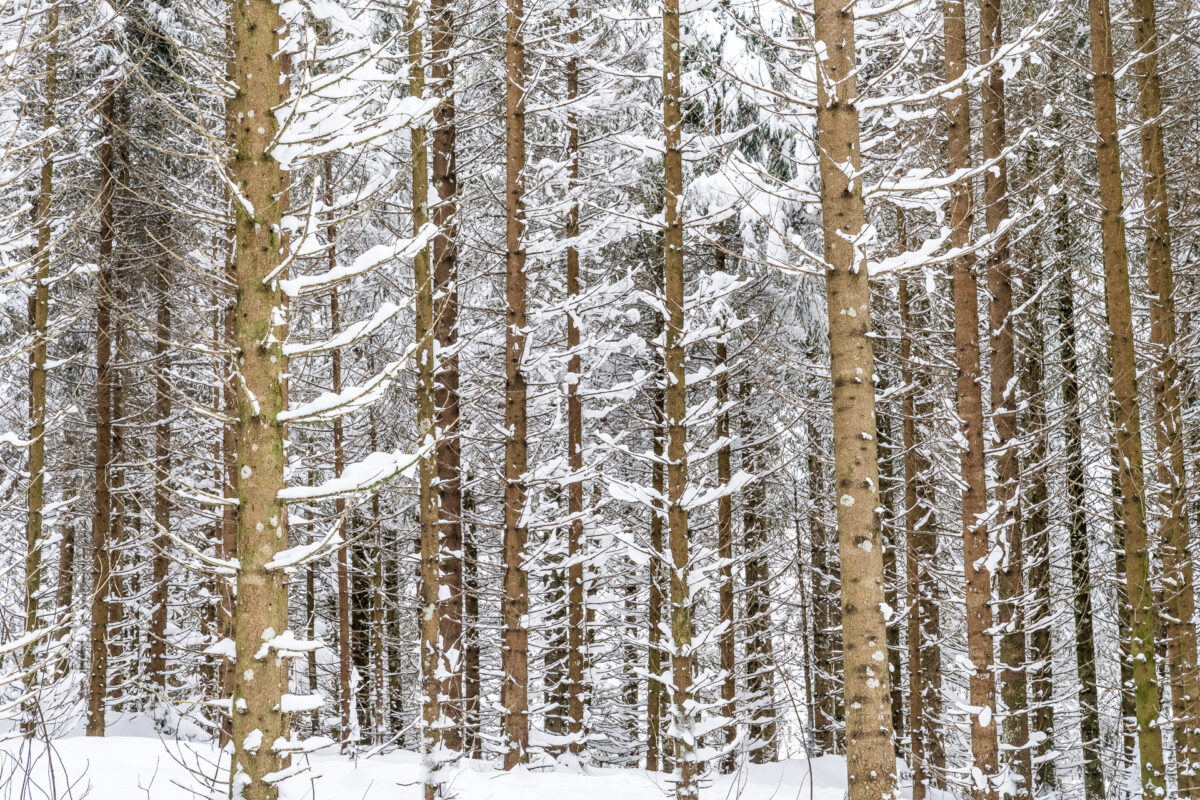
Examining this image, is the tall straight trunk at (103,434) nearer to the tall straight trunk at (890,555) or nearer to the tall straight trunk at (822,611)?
the tall straight trunk at (822,611)

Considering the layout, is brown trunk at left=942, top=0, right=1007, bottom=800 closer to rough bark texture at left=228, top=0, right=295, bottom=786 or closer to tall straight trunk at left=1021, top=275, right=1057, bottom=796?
tall straight trunk at left=1021, top=275, right=1057, bottom=796

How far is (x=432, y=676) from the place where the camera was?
24.1ft

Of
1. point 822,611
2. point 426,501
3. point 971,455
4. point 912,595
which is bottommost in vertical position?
point 822,611

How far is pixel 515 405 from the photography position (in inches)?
374

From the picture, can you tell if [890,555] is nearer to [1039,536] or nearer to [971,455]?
[1039,536]

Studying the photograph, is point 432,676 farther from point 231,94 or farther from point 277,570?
point 231,94

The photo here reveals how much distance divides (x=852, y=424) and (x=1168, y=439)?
5.26m

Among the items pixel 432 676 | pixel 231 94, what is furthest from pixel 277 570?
pixel 432 676

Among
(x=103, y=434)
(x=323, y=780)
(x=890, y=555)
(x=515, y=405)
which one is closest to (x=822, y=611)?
(x=890, y=555)

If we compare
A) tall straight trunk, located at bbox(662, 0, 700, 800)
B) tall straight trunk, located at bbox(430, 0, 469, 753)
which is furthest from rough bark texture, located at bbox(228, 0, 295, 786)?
tall straight trunk, located at bbox(430, 0, 469, 753)

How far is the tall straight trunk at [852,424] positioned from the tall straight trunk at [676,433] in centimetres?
278

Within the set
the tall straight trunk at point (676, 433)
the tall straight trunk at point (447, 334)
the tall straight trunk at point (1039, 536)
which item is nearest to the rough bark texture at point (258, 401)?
the tall straight trunk at point (676, 433)

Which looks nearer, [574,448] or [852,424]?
[852,424]

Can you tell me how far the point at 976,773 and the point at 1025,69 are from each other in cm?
874
